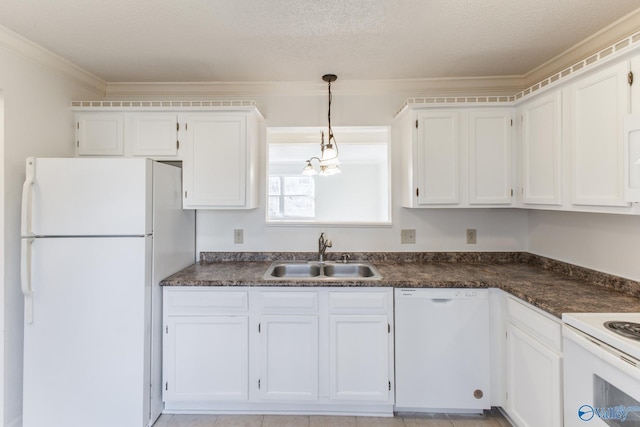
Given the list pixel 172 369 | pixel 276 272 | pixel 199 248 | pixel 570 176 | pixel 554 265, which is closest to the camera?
pixel 570 176

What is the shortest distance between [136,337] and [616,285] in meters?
2.78

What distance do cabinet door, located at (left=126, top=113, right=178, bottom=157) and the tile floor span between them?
1.81 metres

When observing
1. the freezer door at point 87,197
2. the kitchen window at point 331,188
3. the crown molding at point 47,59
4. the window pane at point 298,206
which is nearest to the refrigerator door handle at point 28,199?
the freezer door at point 87,197

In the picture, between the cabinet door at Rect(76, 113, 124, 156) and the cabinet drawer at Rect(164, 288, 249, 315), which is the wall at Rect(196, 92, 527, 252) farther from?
the cabinet door at Rect(76, 113, 124, 156)

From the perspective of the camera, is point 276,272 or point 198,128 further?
point 276,272

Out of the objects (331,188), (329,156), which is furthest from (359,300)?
(331,188)

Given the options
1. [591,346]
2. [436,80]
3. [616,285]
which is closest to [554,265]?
[616,285]

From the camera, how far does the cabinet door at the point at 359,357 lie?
195cm

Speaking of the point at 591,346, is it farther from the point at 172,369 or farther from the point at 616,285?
the point at 172,369

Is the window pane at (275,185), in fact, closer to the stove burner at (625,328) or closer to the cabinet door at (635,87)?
the cabinet door at (635,87)

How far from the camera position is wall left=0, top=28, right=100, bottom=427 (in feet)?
5.91

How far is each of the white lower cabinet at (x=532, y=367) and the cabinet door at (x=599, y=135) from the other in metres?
0.68

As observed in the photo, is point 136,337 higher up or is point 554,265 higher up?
point 554,265

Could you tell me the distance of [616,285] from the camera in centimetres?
176
